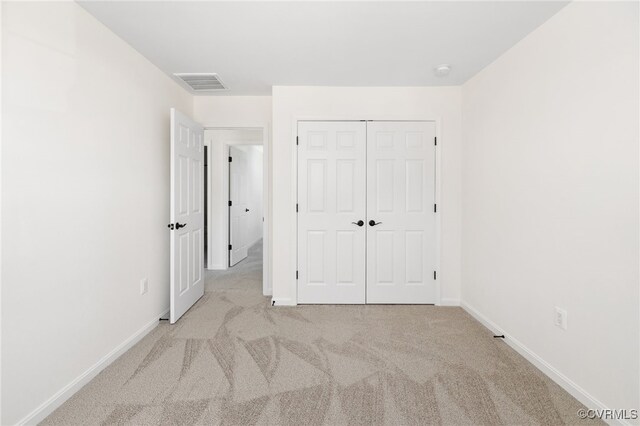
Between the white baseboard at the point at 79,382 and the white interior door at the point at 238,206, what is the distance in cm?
266

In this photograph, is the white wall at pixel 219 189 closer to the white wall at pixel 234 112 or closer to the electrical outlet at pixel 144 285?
the white wall at pixel 234 112

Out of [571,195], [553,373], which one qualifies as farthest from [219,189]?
[553,373]

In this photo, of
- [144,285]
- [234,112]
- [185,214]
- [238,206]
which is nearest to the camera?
[144,285]

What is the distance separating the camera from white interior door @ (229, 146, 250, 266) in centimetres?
520

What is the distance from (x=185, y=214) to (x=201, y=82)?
139cm

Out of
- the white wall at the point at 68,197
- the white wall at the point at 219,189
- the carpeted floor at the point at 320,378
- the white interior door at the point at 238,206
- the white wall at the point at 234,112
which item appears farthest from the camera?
the white interior door at the point at 238,206

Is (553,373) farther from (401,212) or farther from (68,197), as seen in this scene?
(68,197)

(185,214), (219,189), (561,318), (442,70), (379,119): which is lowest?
(561,318)

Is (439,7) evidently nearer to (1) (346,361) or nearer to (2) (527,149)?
(2) (527,149)

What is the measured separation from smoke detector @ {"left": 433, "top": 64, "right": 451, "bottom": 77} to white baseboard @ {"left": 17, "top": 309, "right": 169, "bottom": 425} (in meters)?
3.50

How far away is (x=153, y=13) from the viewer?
77.9 inches

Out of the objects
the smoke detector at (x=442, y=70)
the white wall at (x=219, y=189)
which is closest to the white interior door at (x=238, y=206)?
the white wall at (x=219, y=189)

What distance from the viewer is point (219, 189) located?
16.4 feet

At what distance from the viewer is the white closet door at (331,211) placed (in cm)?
330
